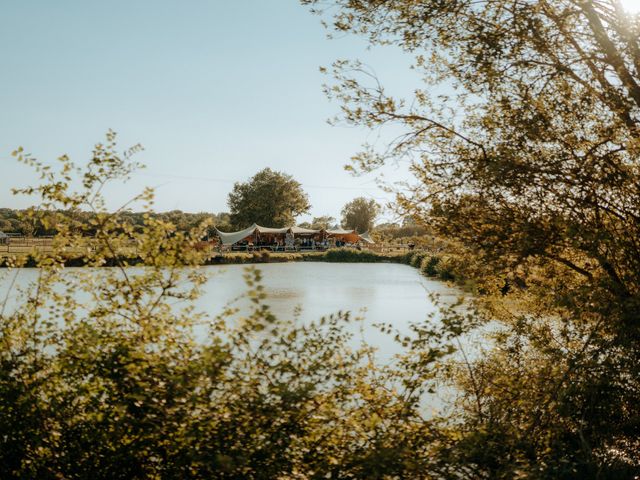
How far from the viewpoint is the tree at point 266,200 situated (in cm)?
5856

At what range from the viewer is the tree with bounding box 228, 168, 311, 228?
5856 centimetres

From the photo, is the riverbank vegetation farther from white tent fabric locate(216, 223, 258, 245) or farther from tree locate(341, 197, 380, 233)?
tree locate(341, 197, 380, 233)

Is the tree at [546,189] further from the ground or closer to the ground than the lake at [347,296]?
further from the ground

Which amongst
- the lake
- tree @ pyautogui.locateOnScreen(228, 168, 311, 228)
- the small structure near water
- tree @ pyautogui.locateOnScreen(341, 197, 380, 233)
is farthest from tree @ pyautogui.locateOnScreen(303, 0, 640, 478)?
tree @ pyautogui.locateOnScreen(341, 197, 380, 233)

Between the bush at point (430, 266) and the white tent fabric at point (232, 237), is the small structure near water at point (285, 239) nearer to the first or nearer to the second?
the white tent fabric at point (232, 237)

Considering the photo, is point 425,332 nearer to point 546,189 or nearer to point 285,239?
point 546,189

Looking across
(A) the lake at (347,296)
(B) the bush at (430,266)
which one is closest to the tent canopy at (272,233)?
(B) the bush at (430,266)

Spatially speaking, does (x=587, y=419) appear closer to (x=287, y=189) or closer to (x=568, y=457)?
(x=568, y=457)

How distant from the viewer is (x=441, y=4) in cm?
485

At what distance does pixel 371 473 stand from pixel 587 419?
2040mm

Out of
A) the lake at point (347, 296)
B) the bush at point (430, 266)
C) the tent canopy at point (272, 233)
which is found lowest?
the lake at point (347, 296)

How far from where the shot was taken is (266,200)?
192 feet

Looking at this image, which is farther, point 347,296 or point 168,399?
point 347,296

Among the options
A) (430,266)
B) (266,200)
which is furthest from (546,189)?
(266,200)
